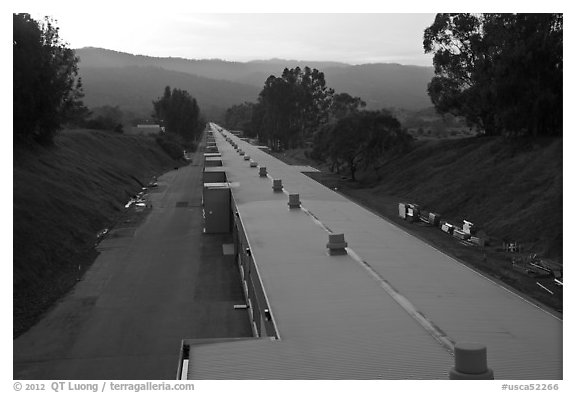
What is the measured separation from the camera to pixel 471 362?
1026cm

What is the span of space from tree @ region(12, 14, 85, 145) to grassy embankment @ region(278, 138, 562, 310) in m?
25.5

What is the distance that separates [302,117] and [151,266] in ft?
282

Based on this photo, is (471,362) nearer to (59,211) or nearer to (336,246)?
(336,246)

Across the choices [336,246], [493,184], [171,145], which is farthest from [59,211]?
[171,145]

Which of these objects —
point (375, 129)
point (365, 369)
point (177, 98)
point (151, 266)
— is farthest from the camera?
point (177, 98)

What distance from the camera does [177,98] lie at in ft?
400

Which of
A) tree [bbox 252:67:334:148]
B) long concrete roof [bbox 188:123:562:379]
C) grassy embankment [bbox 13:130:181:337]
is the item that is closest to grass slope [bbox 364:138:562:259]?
long concrete roof [bbox 188:123:562:379]

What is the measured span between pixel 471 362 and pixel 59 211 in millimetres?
31418

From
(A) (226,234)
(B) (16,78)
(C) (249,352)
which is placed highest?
(B) (16,78)

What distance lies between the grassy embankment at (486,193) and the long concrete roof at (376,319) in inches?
231

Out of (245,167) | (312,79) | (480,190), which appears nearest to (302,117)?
(312,79)

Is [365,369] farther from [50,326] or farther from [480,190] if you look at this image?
[480,190]

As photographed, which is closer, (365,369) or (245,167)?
(365,369)

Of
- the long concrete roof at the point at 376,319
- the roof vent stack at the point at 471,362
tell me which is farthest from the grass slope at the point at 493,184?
the roof vent stack at the point at 471,362
